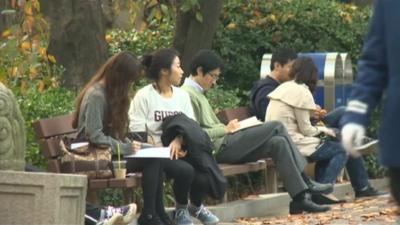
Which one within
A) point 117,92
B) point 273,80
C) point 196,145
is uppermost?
point 273,80

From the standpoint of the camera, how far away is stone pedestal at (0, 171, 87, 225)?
8609 millimetres

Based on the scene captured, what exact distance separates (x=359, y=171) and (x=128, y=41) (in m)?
4.67

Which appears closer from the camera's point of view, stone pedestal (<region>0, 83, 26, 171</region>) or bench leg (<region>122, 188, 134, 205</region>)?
stone pedestal (<region>0, 83, 26, 171</region>)

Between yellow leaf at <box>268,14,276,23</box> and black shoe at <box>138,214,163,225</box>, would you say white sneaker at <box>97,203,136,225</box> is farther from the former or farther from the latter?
yellow leaf at <box>268,14,276,23</box>

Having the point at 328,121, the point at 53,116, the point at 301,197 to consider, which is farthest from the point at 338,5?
the point at 53,116

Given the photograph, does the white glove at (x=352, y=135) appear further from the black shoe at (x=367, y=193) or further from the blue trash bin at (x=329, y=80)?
the blue trash bin at (x=329, y=80)

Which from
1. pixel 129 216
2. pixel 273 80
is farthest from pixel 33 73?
pixel 129 216

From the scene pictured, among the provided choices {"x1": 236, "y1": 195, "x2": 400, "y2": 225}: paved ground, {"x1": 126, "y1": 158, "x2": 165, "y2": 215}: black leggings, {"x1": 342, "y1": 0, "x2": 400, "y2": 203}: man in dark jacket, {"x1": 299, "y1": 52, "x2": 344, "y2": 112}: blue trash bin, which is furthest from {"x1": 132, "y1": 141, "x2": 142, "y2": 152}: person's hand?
{"x1": 299, "y1": 52, "x2": 344, "y2": 112}: blue trash bin

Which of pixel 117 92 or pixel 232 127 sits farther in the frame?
pixel 232 127

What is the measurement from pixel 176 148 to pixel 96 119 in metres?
0.78

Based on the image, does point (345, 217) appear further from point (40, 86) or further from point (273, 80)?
point (40, 86)

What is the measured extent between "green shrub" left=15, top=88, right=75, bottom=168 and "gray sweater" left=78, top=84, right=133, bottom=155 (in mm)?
641

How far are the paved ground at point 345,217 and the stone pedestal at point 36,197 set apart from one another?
281cm

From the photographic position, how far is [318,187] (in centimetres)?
1245
